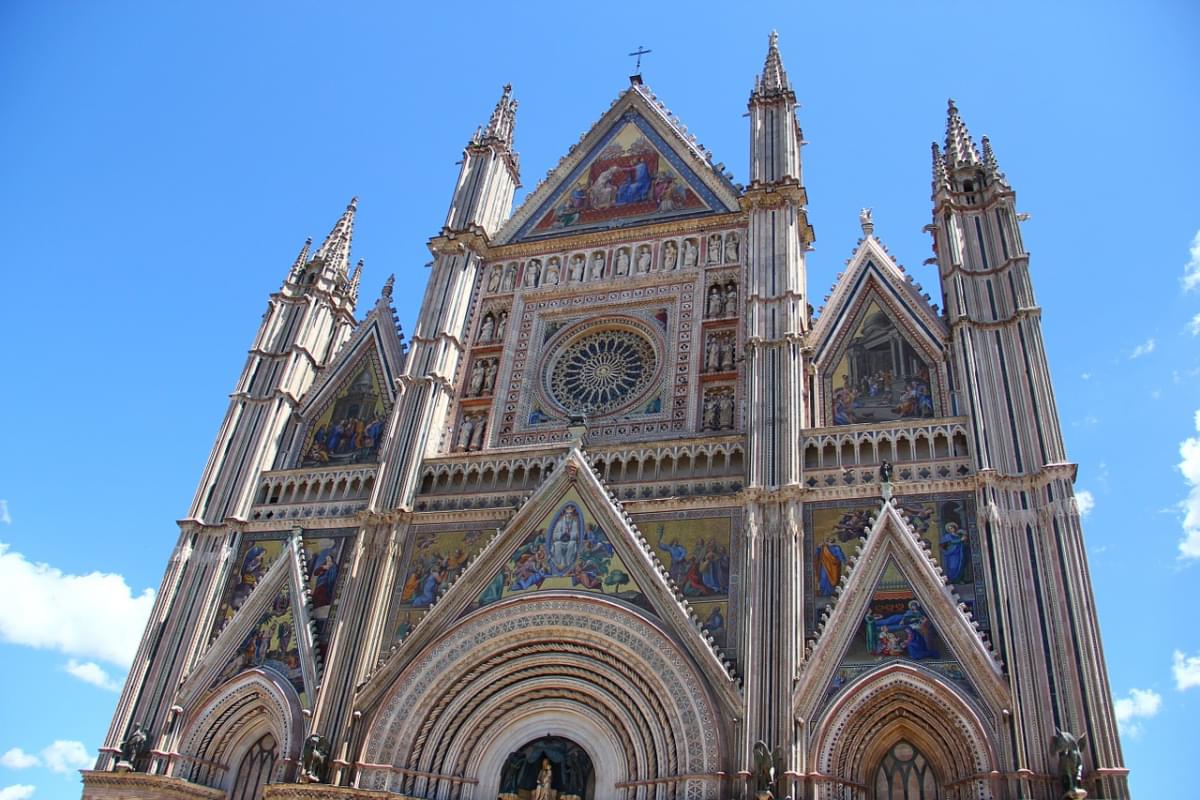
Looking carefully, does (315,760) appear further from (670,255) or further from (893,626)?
(670,255)

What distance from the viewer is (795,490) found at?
54.4 ft

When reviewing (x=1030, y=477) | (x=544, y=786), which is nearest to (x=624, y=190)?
(x=1030, y=477)

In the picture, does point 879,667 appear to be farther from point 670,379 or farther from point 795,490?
point 670,379

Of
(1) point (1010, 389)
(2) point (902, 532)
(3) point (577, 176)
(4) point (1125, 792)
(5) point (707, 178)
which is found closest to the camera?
(4) point (1125, 792)

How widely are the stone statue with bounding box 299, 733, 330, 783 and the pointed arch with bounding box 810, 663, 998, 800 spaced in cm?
795

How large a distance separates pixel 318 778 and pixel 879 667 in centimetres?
912

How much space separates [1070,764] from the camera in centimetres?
1277

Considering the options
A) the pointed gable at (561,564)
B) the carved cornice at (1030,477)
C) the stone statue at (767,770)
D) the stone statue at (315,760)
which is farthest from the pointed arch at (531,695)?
the carved cornice at (1030,477)

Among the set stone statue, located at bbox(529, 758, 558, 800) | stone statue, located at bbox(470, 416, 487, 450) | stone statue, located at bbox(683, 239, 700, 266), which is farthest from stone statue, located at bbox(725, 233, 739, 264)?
stone statue, located at bbox(529, 758, 558, 800)

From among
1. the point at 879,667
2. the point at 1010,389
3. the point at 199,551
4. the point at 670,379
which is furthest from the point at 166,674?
the point at 1010,389

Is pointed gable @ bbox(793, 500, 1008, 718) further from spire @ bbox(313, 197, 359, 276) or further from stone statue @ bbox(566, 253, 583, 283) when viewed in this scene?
spire @ bbox(313, 197, 359, 276)

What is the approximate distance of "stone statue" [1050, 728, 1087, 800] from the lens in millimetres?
12594

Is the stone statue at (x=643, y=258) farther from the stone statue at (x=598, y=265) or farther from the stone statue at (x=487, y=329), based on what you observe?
the stone statue at (x=487, y=329)

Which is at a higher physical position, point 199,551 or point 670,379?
point 670,379
